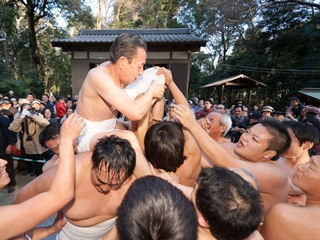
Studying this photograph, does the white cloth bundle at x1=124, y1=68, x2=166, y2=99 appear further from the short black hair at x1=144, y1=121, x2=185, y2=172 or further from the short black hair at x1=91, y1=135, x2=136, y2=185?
the short black hair at x1=91, y1=135, x2=136, y2=185

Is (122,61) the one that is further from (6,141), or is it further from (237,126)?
(237,126)

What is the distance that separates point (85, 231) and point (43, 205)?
0.65 meters

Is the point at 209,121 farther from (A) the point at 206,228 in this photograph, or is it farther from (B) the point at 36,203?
(B) the point at 36,203

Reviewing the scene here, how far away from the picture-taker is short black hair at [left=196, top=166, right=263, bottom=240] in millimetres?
824

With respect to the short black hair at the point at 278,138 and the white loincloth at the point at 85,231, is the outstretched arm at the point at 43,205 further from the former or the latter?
the short black hair at the point at 278,138

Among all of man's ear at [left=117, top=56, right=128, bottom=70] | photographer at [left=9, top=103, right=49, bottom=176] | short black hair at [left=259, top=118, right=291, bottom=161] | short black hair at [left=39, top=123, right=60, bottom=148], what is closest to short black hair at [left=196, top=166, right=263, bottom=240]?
short black hair at [left=259, top=118, right=291, bottom=161]

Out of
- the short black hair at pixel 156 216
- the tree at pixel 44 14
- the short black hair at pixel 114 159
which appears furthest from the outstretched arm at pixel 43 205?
the tree at pixel 44 14

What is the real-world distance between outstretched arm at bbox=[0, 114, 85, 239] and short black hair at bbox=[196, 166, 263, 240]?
30.6 inches

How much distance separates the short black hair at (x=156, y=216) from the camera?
724 mm

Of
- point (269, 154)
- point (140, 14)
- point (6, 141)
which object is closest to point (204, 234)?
point (269, 154)

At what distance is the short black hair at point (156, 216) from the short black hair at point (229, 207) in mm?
112

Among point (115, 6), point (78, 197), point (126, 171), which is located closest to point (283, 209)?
point (126, 171)

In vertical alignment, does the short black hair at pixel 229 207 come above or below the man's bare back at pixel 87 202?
above

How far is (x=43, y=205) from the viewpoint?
1.06m
